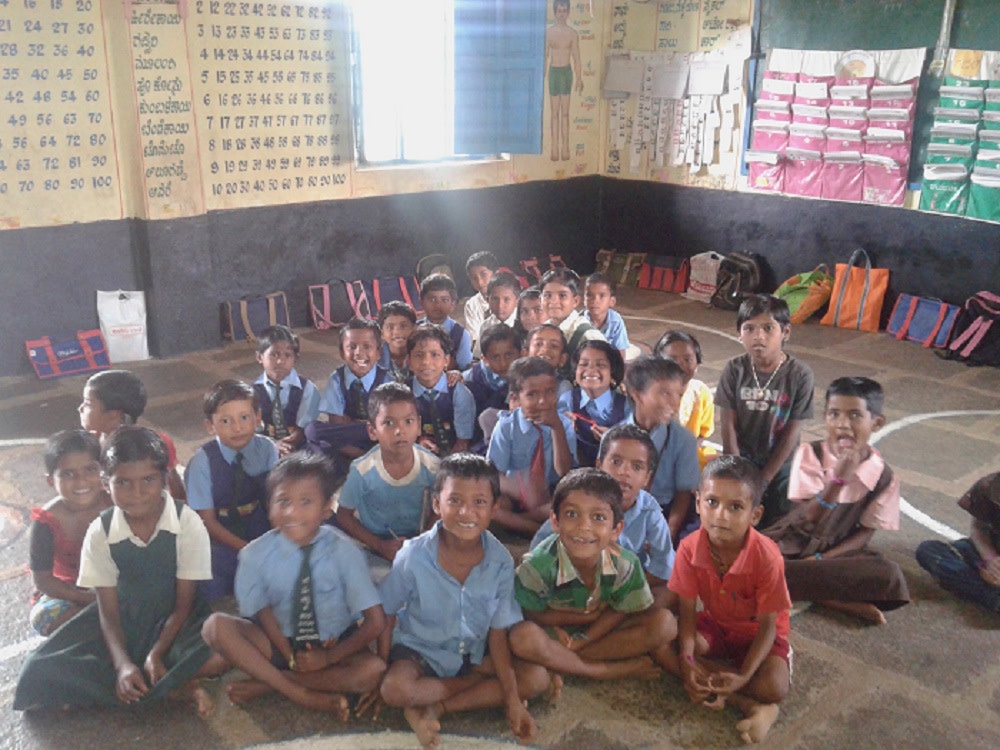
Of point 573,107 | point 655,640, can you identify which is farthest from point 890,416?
point 573,107

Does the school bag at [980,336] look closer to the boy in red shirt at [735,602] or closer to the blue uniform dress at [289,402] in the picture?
the boy in red shirt at [735,602]

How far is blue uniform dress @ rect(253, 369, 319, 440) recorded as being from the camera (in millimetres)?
3750

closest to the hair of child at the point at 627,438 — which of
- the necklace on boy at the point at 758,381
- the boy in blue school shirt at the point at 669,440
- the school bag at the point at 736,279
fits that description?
the boy in blue school shirt at the point at 669,440

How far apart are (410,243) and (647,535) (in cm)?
479

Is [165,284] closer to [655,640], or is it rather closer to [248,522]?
[248,522]

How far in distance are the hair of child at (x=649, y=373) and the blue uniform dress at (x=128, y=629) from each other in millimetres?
1497

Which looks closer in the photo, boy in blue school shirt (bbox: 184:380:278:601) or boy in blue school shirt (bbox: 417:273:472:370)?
boy in blue school shirt (bbox: 184:380:278:601)

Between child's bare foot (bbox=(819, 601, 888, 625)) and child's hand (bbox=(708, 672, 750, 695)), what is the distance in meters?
0.70

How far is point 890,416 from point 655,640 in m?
2.90

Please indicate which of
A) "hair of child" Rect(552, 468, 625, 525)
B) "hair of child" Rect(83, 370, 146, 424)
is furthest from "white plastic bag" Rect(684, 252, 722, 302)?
"hair of child" Rect(552, 468, 625, 525)

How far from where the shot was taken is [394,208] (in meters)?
6.98

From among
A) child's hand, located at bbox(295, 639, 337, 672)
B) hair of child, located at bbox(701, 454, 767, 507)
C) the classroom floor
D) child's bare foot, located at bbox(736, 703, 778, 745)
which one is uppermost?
hair of child, located at bbox(701, 454, 767, 507)

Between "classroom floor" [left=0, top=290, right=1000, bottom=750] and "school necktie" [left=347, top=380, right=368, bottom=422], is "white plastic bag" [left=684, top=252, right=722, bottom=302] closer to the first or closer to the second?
"classroom floor" [left=0, top=290, right=1000, bottom=750]

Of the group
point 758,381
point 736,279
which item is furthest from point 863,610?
point 736,279
